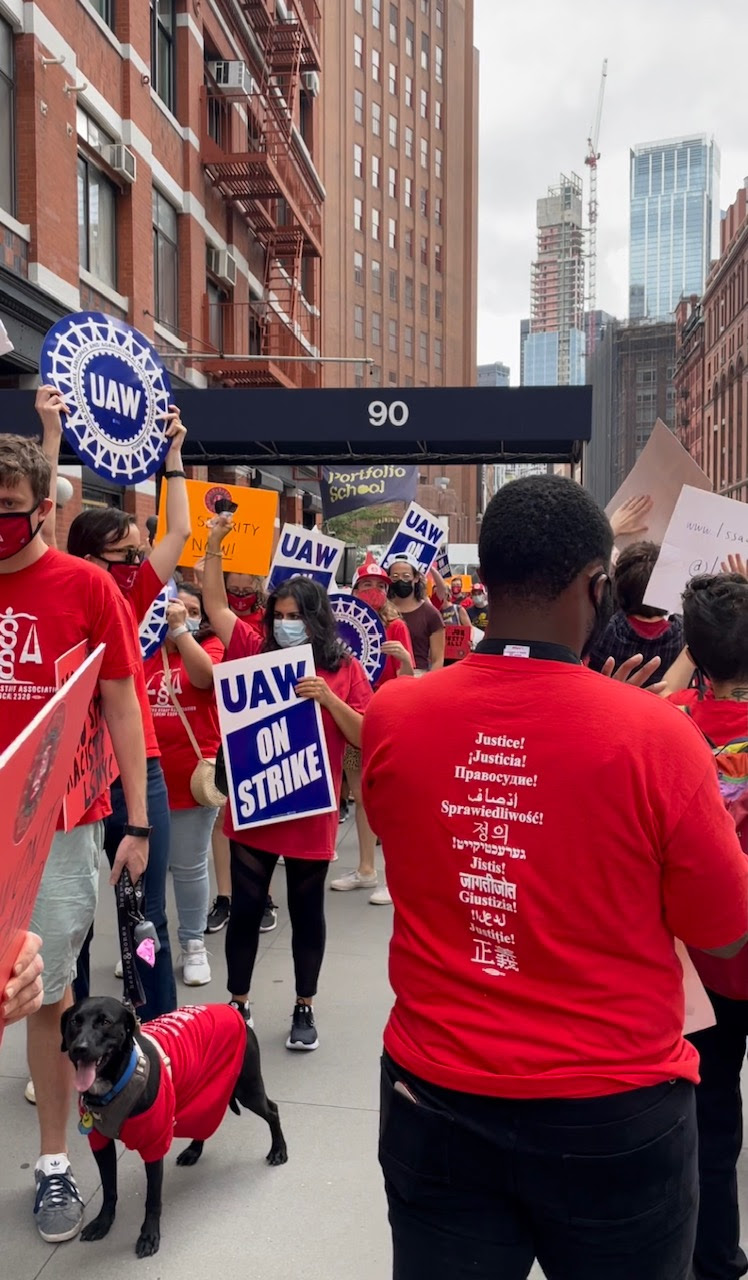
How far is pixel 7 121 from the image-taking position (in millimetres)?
12070

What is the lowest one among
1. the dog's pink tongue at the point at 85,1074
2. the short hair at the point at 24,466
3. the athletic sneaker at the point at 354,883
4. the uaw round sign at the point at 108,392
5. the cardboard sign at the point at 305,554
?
the athletic sneaker at the point at 354,883

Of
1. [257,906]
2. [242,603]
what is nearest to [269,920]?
[257,906]

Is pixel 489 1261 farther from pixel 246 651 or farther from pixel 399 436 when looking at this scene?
pixel 399 436

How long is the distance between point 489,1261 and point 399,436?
917 cm

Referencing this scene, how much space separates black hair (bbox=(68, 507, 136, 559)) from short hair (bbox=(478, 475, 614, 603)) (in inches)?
103

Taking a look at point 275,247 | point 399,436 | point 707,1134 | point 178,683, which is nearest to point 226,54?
point 275,247

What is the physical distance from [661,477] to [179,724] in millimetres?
2707

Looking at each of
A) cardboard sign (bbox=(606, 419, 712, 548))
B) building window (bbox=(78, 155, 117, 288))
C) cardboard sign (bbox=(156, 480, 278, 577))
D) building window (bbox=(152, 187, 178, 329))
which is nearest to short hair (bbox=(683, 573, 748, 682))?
cardboard sign (bbox=(606, 419, 712, 548))

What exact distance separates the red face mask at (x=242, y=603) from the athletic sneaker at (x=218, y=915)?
1810 millimetres

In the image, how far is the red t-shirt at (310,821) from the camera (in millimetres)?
4184

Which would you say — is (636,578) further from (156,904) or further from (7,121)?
(7,121)

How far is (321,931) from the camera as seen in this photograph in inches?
170

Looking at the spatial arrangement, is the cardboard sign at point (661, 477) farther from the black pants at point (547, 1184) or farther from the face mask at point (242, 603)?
the black pants at point (547, 1184)

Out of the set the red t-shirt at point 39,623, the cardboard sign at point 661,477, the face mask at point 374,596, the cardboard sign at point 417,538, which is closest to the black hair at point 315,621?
the red t-shirt at point 39,623
